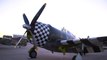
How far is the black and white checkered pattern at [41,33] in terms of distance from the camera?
10.5 meters

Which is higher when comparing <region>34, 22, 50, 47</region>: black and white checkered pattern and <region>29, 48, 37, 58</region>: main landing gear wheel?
<region>34, 22, 50, 47</region>: black and white checkered pattern

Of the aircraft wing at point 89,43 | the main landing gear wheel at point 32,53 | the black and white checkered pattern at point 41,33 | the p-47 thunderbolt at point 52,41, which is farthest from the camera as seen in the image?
the main landing gear wheel at point 32,53

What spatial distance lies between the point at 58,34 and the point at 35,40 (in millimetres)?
2046

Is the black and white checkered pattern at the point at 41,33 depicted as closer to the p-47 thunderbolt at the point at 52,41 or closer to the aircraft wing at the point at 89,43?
the p-47 thunderbolt at the point at 52,41

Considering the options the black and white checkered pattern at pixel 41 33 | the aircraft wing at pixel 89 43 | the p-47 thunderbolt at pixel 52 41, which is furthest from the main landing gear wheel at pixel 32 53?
the aircraft wing at pixel 89 43

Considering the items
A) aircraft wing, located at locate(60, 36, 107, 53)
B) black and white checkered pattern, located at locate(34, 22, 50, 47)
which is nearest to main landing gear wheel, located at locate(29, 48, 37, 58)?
black and white checkered pattern, located at locate(34, 22, 50, 47)

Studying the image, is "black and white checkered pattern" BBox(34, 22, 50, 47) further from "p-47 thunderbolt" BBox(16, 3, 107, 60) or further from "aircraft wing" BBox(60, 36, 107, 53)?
"aircraft wing" BBox(60, 36, 107, 53)

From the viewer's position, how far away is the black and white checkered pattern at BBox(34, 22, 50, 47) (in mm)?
10461

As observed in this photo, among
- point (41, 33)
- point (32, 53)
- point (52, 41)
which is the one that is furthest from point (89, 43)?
point (32, 53)

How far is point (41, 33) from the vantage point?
1048cm

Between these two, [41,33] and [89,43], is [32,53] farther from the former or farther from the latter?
[89,43]

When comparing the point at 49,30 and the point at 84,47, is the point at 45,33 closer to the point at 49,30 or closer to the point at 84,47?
the point at 49,30

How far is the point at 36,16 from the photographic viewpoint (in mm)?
10695

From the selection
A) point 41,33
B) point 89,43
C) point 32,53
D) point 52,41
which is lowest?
point 32,53
